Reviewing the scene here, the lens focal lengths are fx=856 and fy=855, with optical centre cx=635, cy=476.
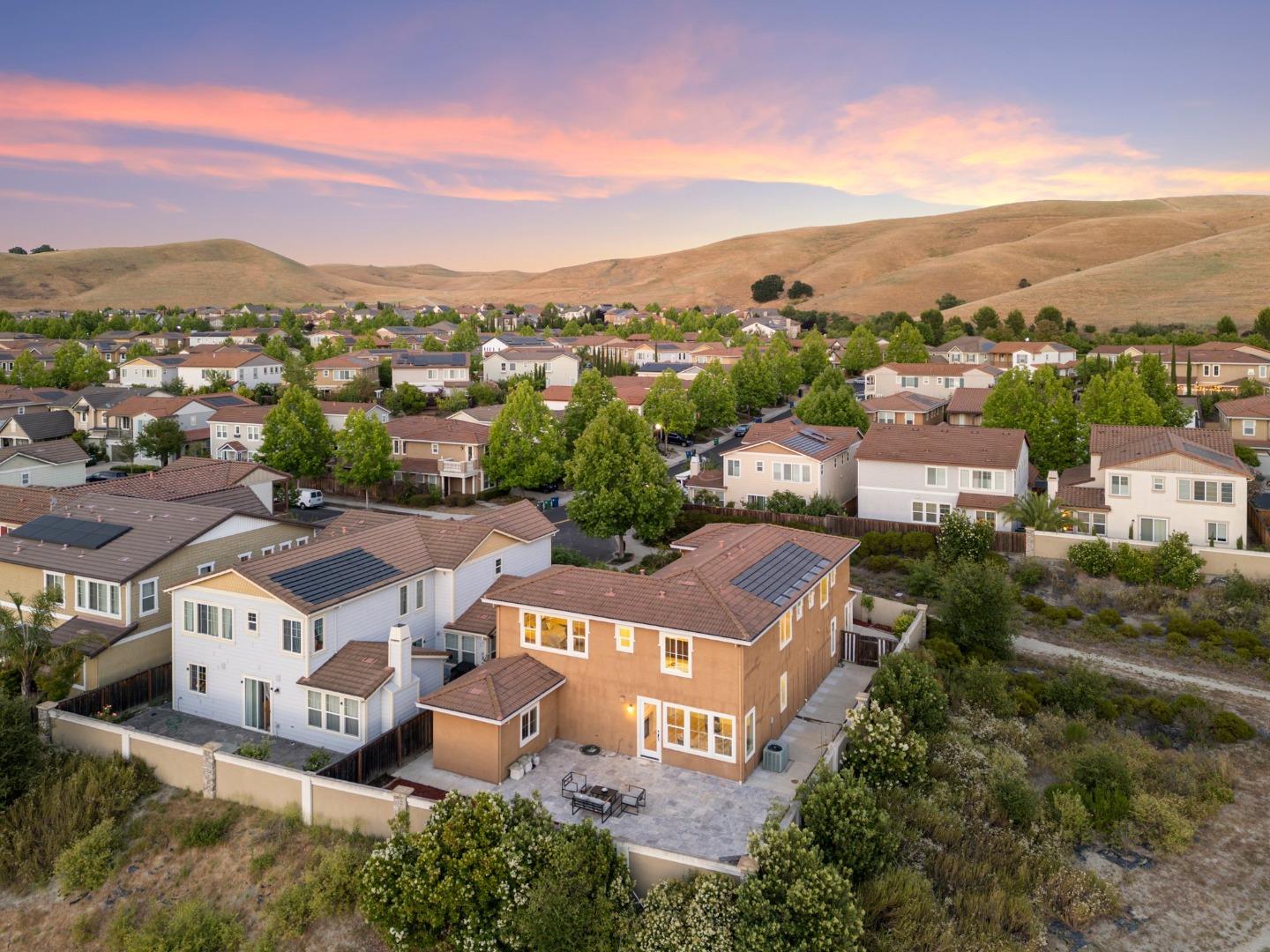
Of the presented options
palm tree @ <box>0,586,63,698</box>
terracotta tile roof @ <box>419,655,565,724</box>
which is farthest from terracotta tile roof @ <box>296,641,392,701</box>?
palm tree @ <box>0,586,63,698</box>

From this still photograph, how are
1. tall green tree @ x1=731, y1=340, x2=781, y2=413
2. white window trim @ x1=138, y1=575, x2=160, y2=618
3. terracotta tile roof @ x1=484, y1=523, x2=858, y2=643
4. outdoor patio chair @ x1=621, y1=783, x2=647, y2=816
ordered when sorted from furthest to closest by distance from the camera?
tall green tree @ x1=731, y1=340, x2=781, y2=413
white window trim @ x1=138, y1=575, x2=160, y2=618
terracotta tile roof @ x1=484, y1=523, x2=858, y2=643
outdoor patio chair @ x1=621, y1=783, x2=647, y2=816

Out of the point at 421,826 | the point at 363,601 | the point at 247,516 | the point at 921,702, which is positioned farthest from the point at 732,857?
the point at 247,516

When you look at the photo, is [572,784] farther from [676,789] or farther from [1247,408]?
[1247,408]

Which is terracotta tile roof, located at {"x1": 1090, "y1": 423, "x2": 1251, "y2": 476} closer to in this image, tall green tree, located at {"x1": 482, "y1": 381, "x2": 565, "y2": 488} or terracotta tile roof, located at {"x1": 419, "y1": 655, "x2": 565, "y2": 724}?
terracotta tile roof, located at {"x1": 419, "y1": 655, "x2": 565, "y2": 724}

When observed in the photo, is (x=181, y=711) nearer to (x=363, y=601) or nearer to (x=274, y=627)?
(x=274, y=627)

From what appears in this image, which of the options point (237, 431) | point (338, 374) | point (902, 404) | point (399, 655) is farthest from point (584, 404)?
point (399, 655)

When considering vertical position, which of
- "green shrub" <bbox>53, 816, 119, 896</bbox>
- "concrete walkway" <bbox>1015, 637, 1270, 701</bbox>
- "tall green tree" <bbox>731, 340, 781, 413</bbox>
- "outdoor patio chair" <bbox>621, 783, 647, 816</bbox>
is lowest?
"green shrub" <bbox>53, 816, 119, 896</bbox>
